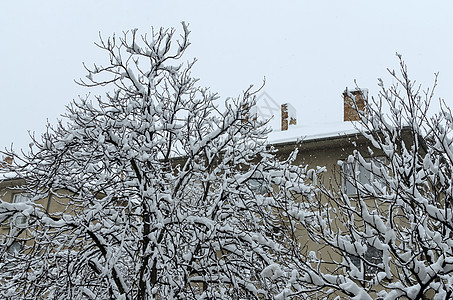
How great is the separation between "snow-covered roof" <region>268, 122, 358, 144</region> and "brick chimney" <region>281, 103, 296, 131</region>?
67 cm

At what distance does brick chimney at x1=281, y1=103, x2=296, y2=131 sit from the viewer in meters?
18.9

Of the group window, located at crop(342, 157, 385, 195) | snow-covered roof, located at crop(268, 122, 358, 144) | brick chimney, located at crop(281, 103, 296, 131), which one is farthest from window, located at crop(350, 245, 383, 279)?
brick chimney, located at crop(281, 103, 296, 131)

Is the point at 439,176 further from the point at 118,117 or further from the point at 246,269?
the point at 118,117

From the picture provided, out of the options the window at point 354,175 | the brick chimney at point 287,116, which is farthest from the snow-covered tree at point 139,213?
the brick chimney at point 287,116

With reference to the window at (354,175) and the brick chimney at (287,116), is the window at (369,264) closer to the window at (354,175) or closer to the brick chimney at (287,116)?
the window at (354,175)

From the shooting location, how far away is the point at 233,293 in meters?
7.04

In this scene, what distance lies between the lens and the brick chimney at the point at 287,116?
18.9 m

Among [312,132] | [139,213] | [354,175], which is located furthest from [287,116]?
[354,175]

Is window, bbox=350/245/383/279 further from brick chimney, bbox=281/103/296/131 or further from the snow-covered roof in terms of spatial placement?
brick chimney, bbox=281/103/296/131

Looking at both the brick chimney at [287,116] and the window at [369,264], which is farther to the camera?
the brick chimney at [287,116]

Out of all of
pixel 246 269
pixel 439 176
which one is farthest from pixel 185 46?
pixel 439 176

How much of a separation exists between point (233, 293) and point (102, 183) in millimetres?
2642

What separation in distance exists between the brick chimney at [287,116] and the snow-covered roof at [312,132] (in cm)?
67

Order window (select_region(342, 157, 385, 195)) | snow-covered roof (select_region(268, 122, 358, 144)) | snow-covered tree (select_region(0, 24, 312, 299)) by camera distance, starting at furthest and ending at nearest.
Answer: snow-covered roof (select_region(268, 122, 358, 144)) < snow-covered tree (select_region(0, 24, 312, 299)) < window (select_region(342, 157, 385, 195))
